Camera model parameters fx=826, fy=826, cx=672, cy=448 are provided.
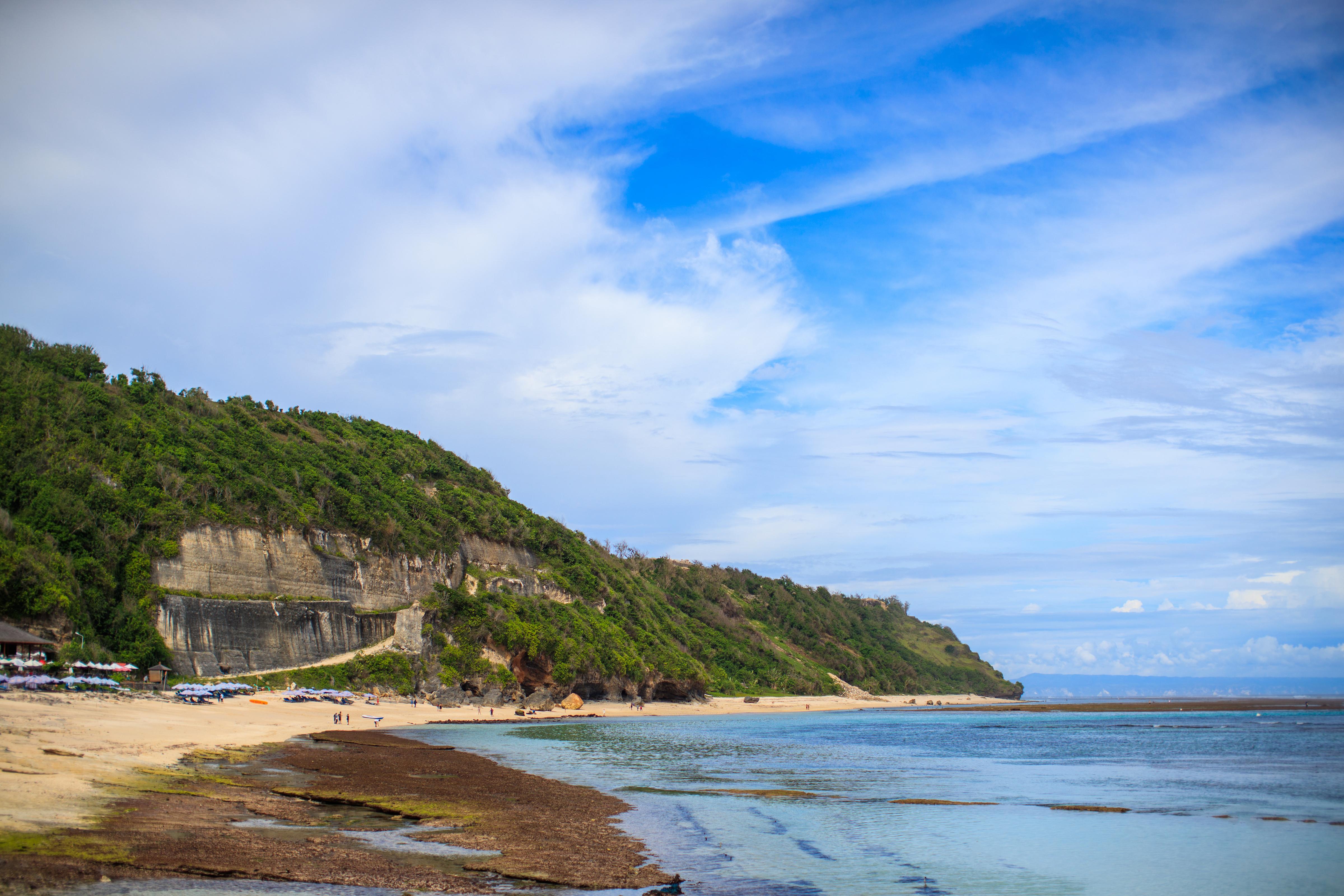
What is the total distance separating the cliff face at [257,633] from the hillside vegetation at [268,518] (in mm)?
1741

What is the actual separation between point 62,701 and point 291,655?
25.0 metres

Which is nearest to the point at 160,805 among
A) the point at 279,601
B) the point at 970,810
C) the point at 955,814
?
the point at 955,814

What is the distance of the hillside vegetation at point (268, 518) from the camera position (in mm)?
45406

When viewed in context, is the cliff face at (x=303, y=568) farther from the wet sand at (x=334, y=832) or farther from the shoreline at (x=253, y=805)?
the wet sand at (x=334, y=832)

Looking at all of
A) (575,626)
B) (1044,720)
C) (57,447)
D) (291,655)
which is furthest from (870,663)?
(57,447)

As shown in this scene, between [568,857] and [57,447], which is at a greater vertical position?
[57,447]

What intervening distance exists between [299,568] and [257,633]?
7565 mm

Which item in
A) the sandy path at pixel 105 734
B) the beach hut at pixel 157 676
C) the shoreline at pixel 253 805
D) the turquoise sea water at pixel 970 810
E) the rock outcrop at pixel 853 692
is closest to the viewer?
→ the shoreline at pixel 253 805

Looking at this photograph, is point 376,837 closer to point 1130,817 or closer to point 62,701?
point 1130,817

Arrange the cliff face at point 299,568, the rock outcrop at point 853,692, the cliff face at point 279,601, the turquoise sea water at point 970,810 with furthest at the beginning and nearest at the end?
the rock outcrop at point 853,692, the cliff face at point 299,568, the cliff face at point 279,601, the turquoise sea water at point 970,810

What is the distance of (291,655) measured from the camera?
5397 cm

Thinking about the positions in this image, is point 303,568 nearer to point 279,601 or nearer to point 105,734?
point 279,601

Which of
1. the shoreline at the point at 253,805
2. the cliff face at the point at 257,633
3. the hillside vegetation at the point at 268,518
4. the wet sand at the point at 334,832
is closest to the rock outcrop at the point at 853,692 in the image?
the hillside vegetation at the point at 268,518

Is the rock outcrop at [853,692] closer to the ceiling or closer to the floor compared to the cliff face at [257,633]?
closer to the floor
